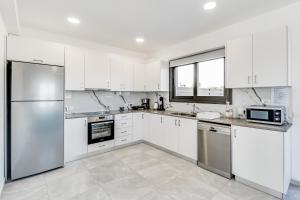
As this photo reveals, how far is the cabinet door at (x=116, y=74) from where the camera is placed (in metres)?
3.82

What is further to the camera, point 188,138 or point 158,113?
point 158,113

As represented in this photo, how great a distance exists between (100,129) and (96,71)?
4.18 ft

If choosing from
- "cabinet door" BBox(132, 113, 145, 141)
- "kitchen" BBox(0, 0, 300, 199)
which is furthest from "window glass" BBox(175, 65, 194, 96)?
"cabinet door" BBox(132, 113, 145, 141)

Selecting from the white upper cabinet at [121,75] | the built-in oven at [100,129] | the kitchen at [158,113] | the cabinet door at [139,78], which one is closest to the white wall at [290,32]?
the kitchen at [158,113]

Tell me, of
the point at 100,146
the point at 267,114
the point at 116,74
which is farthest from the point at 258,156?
the point at 116,74

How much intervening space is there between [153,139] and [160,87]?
131 cm

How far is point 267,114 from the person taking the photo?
218 centimetres

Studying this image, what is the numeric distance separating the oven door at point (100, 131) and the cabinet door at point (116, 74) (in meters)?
0.88

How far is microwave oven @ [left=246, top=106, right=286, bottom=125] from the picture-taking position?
2079 mm

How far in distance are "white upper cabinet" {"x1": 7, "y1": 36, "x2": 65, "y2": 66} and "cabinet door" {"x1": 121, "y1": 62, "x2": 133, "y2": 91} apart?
1.50 m

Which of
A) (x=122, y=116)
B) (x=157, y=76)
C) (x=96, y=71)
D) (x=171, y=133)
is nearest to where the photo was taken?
(x=171, y=133)

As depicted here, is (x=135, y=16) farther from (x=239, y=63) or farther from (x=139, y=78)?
(x=139, y=78)

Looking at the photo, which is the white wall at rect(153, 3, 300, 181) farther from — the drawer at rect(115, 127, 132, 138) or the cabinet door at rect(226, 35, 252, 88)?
the drawer at rect(115, 127, 132, 138)

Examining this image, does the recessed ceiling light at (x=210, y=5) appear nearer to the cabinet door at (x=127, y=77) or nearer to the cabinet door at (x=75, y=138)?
the cabinet door at (x=127, y=77)
